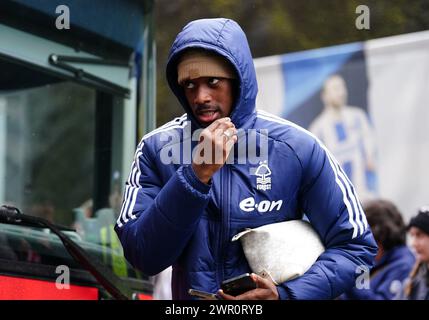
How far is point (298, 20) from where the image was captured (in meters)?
6.41

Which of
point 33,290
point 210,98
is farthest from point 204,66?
point 33,290

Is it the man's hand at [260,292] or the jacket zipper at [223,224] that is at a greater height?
→ the jacket zipper at [223,224]

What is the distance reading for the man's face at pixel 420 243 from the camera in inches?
221

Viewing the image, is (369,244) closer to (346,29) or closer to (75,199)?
(75,199)

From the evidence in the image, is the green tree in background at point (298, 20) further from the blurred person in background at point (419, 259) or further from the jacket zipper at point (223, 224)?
the jacket zipper at point (223, 224)

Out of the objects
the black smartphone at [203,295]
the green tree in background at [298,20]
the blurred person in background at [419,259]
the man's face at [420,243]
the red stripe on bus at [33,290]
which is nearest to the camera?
the black smartphone at [203,295]

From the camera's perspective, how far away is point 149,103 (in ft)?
15.3

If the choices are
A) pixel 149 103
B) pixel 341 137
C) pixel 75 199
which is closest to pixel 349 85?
pixel 341 137

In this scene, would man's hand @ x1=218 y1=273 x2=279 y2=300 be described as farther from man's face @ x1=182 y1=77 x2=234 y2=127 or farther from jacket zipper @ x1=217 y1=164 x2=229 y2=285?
man's face @ x1=182 y1=77 x2=234 y2=127

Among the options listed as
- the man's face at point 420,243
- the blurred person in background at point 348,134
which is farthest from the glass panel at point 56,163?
the blurred person in background at point 348,134

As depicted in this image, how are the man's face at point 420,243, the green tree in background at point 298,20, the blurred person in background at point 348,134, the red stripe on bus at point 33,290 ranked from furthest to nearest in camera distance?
the blurred person in background at point 348,134 < the green tree in background at point 298,20 < the man's face at point 420,243 < the red stripe on bus at point 33,290

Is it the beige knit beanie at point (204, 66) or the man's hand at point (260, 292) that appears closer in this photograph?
the man's hand at point (260, 292)

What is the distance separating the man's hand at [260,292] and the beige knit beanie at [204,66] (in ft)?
1.82

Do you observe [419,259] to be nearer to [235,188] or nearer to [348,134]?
[348,134]
